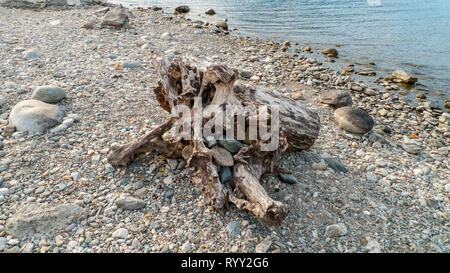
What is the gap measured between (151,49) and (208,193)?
8086 millimetres

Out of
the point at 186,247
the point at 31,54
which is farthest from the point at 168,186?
the point at 31,54

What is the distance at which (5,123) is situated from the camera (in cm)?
548

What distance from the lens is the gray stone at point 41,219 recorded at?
3498 millimetres

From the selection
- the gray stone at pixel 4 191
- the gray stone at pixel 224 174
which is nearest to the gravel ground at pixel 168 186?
the gray stone at pixel 4 191

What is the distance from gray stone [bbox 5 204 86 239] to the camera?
11.5 feet

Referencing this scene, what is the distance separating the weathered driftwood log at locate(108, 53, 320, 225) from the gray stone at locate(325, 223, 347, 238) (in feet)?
3.02

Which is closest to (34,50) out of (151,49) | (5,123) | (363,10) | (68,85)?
(68,85)

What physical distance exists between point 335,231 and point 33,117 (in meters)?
5.66

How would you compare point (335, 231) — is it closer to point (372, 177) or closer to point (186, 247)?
point (372, 177)

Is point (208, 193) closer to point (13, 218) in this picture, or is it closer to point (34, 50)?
point (13, 218)

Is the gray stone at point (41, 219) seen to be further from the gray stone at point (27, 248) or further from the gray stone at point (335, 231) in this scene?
the gray stone at point (335, 231)

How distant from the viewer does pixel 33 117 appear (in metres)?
5.30

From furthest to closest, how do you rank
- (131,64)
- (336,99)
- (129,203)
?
1. (131,64)
2. (336,99)
3. (129,203)

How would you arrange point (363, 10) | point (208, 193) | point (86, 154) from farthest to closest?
point (363, 10) → point (86, 154) → point (208, 193)
